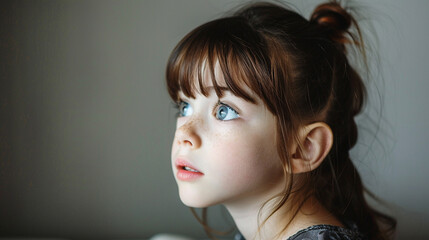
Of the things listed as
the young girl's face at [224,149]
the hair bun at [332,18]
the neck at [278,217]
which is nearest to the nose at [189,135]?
the young girl's face at [224,149]

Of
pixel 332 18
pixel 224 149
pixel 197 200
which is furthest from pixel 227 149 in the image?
pixel 332 18

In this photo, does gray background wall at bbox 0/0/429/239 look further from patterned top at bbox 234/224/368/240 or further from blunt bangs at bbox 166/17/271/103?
patterned top at bbox 234/224/368/240

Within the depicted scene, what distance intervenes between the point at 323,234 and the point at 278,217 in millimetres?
98

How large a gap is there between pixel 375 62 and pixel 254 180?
1.75 feet

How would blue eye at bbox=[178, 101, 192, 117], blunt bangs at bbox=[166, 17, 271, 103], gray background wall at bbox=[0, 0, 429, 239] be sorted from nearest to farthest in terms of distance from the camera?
blunt bangs at bbox=[166, 17, 271, 103] < blue eye at bbox=[178, 101, 192, 117] < gray background wall at bbox=[0, 0, 429, 239]

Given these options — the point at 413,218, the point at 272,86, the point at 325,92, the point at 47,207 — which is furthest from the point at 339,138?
Answer: the point at 47,207

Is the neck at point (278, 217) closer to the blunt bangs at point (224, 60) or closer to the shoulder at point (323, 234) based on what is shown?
the shoulder at point (323, 234)

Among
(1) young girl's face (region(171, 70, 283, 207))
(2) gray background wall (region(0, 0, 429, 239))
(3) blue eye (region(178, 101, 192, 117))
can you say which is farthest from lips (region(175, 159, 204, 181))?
(2) gray background wall (region(0, 0, 429, 239))

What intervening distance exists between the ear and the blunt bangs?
0.39 feet

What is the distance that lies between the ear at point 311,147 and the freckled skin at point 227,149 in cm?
4

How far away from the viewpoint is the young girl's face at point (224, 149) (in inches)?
26.7

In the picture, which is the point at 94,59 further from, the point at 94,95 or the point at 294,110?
the point at 294,110

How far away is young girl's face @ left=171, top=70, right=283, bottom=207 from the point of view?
0.68 metres

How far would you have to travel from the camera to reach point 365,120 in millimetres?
1043
